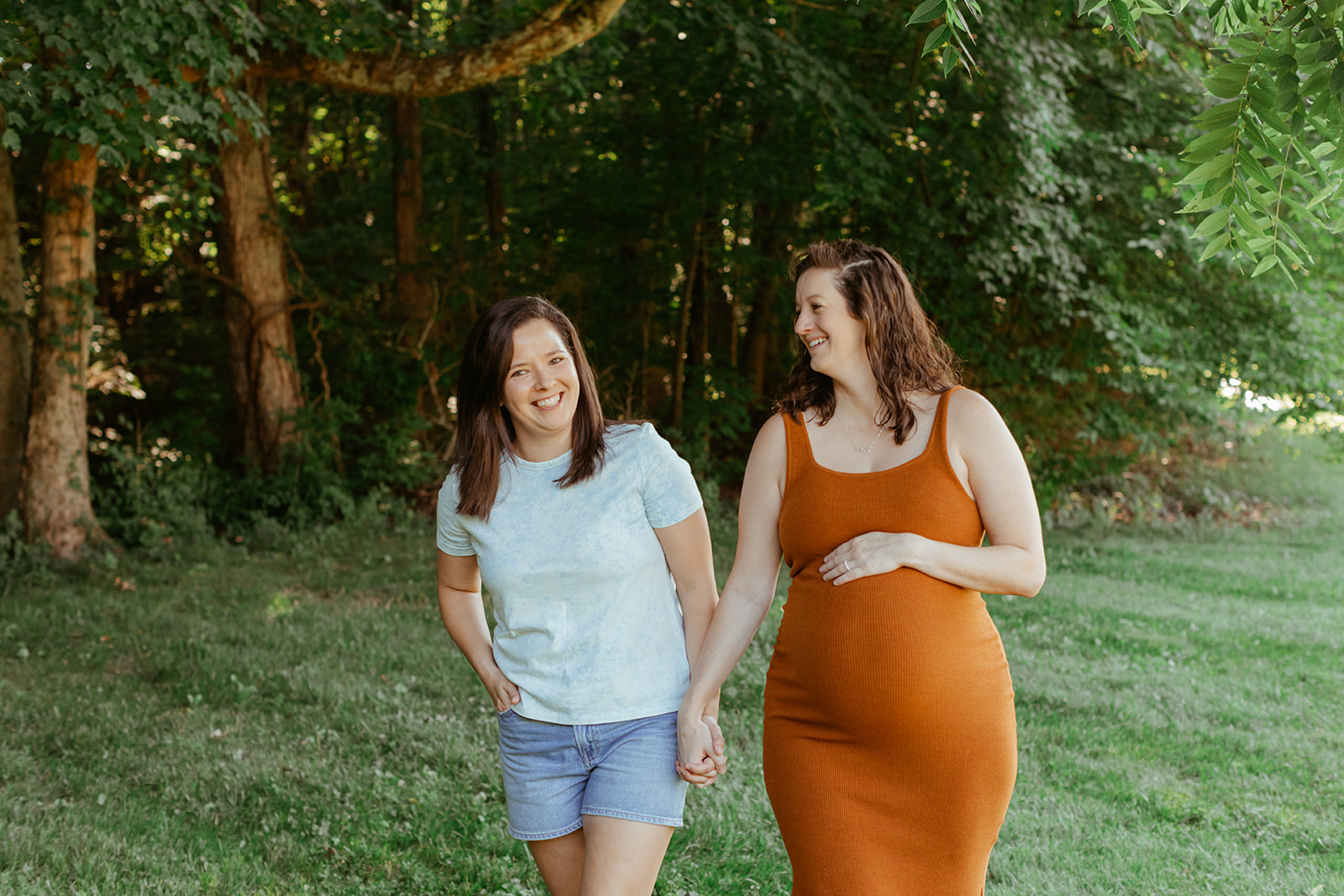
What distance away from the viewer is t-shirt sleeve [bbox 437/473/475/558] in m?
2.75

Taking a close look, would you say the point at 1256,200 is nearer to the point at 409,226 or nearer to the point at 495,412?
the point at 495,412

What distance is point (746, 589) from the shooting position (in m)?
2.59

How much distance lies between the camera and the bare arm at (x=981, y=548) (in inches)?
92.1

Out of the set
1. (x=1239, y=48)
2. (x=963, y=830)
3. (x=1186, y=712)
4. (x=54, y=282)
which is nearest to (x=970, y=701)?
(x=963, y=830)

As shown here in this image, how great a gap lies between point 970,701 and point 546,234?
11859mm

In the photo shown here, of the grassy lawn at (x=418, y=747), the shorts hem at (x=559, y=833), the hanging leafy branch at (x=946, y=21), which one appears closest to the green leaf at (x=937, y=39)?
the hanging leafy branch at (x=946, y=21)

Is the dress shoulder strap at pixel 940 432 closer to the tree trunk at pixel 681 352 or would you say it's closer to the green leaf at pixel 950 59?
the green leaf at pixel 950 59

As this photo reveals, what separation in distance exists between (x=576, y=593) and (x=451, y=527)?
47 cm

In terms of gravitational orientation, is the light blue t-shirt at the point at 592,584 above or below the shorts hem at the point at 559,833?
above

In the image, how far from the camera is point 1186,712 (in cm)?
603

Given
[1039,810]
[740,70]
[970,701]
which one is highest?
[740,70]

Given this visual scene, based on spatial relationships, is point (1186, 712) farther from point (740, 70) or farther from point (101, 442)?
point (101, 442)

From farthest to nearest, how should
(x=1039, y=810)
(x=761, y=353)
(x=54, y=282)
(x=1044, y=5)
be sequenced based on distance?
(x=761, y=353)
(x=1044, y=5)
(x=54, y=282)
(x=1039, y=810)

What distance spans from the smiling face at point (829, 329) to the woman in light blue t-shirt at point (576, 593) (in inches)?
18.4
